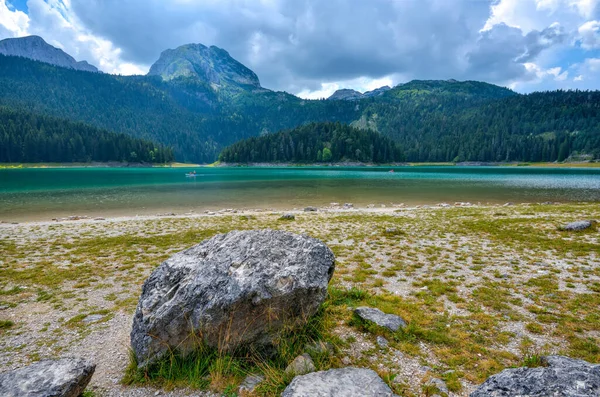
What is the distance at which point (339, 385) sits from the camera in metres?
4.67

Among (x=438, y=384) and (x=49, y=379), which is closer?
(x=49, y=379)

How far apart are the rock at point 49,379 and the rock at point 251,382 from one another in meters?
2.76

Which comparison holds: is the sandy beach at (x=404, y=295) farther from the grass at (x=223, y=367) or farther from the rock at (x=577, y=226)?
the rock at (x=577, y=226)

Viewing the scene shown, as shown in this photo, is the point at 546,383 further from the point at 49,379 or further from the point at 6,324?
the point at 6,324

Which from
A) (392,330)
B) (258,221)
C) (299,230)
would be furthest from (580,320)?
(258,221)

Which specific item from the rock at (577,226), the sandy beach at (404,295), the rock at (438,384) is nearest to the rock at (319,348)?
the sandy beach at (404,295)

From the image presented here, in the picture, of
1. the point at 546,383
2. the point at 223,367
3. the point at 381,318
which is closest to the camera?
the point at 546,383

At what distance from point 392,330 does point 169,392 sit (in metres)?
5.01

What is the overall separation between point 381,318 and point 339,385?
9.93 feet

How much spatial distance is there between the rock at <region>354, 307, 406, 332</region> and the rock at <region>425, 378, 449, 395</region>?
165 cm

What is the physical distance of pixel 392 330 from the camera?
6.91 meters

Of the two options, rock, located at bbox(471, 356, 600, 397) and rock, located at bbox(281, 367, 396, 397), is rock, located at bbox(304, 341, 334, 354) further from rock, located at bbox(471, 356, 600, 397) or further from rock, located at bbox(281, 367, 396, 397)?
rock, located at bbox(471, 356, 600, 397)

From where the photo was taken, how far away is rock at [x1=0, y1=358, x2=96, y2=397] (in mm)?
4416

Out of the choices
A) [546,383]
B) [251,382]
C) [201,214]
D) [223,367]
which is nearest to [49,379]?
[223,367]
